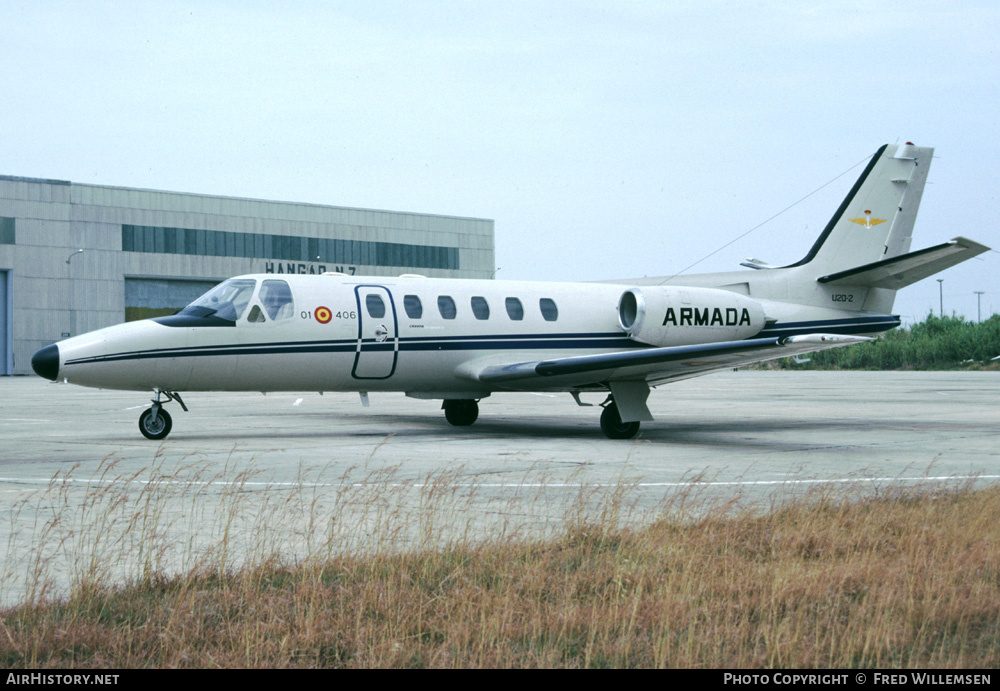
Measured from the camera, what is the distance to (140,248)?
70.5 metres

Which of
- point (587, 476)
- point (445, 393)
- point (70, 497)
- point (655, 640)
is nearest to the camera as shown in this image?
point (655, 640)

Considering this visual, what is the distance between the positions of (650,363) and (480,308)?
3.43 m

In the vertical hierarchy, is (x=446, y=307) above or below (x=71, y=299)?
below

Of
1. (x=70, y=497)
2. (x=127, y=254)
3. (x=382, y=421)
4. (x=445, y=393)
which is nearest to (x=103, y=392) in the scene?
(x=382, y=421)

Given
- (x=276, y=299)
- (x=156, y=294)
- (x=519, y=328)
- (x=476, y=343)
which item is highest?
(x=156, y=294)

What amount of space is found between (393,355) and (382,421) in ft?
13.2

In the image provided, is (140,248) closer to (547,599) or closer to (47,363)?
(47,363)

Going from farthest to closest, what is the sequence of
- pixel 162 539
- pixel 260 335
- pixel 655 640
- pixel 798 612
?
pixel 260 335, pixel 162 539, pixel 798 612, pixel 655 640

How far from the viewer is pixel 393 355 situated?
16703mm

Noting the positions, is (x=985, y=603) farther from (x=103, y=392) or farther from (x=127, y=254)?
(x=127, y=254)

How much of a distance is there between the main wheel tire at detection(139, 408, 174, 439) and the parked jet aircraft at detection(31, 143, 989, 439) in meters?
0.02

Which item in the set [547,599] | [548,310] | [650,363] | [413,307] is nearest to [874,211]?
[548,310]

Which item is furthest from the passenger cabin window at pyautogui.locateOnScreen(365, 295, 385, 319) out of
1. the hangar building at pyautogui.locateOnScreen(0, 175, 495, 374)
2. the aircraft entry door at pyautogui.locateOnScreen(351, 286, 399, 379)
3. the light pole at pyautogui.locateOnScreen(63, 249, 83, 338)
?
the light pole at pyautogui.locateOnScreen(63, 249, 83, 338)

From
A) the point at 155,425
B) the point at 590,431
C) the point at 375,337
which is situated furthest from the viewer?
the point at 590,431
